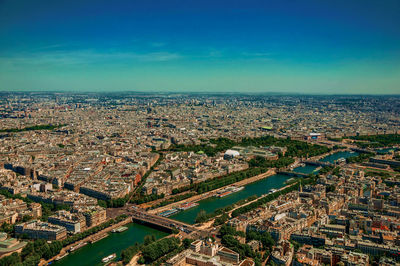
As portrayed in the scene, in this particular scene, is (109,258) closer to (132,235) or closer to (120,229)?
(132,235)

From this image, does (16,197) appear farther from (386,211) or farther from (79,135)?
(79,135)

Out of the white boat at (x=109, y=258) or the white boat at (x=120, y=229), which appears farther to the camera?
the white boat at (x=120, y=229)

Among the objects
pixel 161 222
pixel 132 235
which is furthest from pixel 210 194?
pixel 132 235

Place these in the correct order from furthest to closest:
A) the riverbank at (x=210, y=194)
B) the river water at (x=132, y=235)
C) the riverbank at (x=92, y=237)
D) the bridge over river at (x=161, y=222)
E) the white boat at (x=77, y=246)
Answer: the riverbank at (x=210, y=194), the bridge over river at (x=161, y=222), the white boat at (x=77, y=246), the river water at (x=132, y=235), the riverbank at (x=92, y=237)

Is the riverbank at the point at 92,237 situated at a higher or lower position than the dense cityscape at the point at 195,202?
lower

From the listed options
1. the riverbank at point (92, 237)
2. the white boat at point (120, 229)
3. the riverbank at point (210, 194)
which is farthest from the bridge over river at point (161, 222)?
the white boat at point (120, 229)

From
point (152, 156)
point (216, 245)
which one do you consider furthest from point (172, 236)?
point (152, 156)

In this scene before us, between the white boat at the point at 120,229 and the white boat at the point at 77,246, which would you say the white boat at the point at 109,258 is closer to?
the white boat at the point at 77,246

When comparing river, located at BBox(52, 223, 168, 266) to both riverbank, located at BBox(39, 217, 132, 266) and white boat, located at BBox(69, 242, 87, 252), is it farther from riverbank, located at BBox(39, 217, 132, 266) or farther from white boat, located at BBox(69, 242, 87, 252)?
riverbank, located at BBox(39, 217, 132, 266)

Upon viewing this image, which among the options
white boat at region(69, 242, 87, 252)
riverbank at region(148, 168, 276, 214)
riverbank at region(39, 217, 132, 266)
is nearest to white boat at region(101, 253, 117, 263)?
white boat at region(69, 242, 87, 252)
